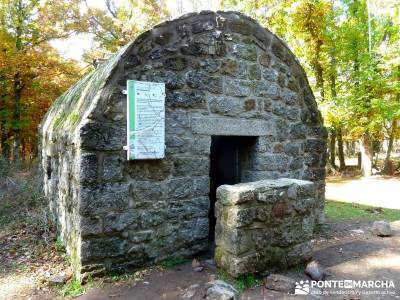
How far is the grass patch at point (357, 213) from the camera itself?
6891 millimetres

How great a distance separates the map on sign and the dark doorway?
173cm

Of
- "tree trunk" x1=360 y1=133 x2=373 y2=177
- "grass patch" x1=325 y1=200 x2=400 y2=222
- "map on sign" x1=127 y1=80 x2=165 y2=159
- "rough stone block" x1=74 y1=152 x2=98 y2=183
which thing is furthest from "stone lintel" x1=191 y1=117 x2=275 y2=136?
"tree trunk" x1=360 y1=133 x2=373 y2=177

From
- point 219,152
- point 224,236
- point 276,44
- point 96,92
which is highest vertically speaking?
point 276,44

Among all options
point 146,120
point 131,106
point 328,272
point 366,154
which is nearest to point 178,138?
point 146,120

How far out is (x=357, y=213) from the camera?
7422 mm

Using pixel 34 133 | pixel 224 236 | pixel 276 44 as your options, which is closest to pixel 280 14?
pixel 276 44

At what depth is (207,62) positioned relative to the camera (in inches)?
174

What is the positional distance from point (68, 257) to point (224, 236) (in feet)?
7.71

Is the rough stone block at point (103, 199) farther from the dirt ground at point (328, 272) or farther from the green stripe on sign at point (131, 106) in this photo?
the dirt ground at point (328, 272)

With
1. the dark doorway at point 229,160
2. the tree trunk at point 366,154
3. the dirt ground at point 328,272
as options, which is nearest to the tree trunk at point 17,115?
the dark doorway at point 229,160

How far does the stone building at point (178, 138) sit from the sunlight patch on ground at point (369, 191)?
4937mm

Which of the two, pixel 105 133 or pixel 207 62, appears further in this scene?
pixel 207 62

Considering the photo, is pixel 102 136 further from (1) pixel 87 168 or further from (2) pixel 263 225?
(2) pixel 263 225

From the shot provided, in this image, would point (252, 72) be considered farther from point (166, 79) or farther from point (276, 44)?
point (166, 79)
